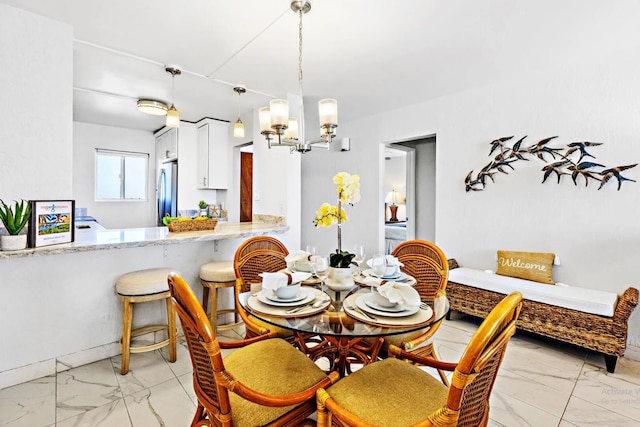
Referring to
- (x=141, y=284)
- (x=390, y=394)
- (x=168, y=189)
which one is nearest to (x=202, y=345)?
(x=390, y=394)

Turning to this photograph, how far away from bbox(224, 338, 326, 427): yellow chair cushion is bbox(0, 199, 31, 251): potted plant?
1.54m

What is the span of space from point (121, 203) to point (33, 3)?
4.23 m

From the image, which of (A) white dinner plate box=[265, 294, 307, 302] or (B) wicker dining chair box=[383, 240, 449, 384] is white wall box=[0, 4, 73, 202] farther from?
(B) wicker dining chair box=[383, 240, 449, 384]

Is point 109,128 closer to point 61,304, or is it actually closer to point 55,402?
point 61,304

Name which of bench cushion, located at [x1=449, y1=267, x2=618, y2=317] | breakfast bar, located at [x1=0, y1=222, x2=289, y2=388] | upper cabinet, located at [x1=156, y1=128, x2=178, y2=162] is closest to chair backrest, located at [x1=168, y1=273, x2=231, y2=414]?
breakfast bar, located at [x1=0, y1=222, x2=289, y2=388]

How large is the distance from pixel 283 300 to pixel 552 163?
114 inches

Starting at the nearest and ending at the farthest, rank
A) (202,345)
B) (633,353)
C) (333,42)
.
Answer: (202,345)
(333,42)
(633,353)

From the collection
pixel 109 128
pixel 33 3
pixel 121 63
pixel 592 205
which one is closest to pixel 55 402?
pixel 33 3

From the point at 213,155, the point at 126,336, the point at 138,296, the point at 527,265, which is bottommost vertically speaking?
the point at 126,336

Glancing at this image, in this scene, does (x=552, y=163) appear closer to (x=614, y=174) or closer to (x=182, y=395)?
(x=614, y=174)

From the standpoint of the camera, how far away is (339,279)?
1658mm

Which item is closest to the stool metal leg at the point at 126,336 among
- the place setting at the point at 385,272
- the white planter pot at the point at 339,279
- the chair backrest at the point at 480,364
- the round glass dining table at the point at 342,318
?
the round glass dining table at the point at 342,318

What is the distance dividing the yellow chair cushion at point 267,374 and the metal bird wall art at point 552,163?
2847 millimetres

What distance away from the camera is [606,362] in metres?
2.32
